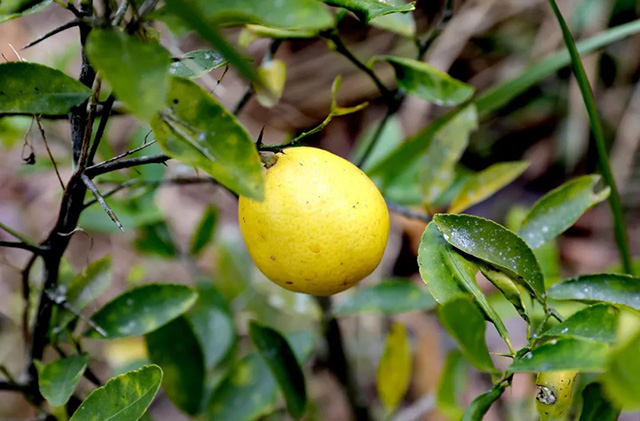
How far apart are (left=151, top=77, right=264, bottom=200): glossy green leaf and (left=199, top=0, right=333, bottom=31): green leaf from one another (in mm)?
63

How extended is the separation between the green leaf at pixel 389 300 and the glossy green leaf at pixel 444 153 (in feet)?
0.48

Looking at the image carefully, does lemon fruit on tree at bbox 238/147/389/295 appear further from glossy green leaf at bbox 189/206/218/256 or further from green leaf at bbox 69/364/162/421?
glossy green leaf at bbox 189/206/218/256

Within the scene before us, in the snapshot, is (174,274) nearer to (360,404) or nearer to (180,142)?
(360,404)

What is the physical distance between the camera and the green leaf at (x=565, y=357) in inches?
16.3

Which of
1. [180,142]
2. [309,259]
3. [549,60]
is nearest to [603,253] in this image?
[549,60]

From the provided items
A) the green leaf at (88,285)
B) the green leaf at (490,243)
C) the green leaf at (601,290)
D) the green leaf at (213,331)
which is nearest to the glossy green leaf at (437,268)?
the green leaf at (490,243)

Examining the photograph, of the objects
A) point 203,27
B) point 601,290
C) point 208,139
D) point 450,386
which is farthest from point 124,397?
point 450,386

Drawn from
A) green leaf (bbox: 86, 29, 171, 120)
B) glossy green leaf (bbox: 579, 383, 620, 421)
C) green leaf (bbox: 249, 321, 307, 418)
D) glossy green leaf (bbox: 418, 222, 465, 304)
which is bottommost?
green leaf (bbox: 249, 321, 307, 418)

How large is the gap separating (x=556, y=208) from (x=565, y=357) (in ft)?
0.97

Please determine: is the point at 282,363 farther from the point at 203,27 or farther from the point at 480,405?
the point at 203,27

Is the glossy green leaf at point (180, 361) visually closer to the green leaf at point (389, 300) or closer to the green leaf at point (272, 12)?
the green leaf at point (389, 300)

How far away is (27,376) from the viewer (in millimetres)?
716

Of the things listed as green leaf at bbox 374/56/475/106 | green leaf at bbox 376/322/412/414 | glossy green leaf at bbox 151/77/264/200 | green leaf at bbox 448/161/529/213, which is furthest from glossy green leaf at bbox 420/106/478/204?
glossy green leaf at bbox 151/77/264/200

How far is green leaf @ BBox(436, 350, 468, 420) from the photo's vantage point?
91 cm
